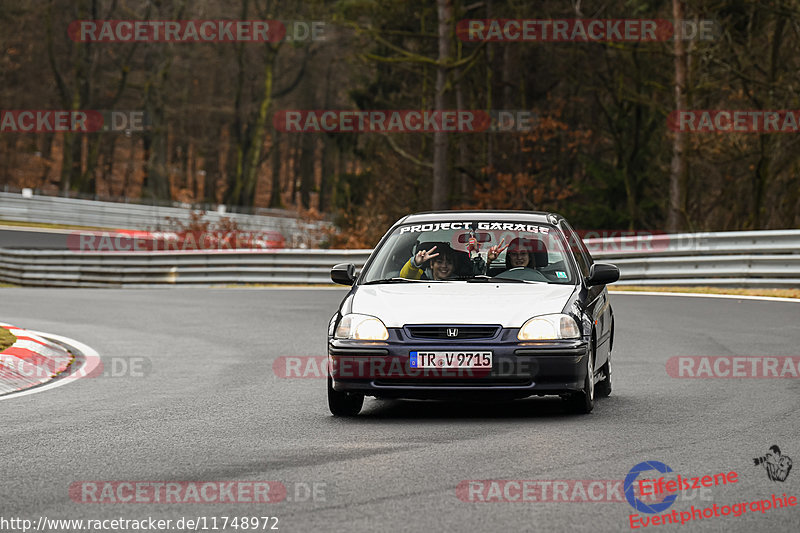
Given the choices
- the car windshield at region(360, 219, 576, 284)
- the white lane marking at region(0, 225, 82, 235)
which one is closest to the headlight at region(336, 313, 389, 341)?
the car windshield at region(360, 219, 576, 284)

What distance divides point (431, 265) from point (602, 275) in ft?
4.34

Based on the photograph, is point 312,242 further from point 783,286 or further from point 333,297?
point 783,286

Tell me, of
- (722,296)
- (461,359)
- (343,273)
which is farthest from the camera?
(722,296)

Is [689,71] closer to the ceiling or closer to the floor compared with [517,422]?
closer to the ceiling

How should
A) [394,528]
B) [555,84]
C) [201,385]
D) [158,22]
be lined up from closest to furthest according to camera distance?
[394,528], [201,385], [555,84], [158,22]

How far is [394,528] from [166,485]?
5.09ft

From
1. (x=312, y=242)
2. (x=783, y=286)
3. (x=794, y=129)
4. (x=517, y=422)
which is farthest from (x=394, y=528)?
(x=794, y=129)

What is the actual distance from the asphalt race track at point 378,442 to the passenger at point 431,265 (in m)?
1.03

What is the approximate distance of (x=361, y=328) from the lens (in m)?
8.89

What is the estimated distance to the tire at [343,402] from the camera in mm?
9109

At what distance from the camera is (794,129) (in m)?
33.9

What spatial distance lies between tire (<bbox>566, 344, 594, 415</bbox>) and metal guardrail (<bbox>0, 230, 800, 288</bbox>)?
12635 millimetres

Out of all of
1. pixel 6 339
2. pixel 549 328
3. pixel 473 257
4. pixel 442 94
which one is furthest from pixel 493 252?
pixel 442 94

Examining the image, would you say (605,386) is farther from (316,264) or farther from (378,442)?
(316,264)
